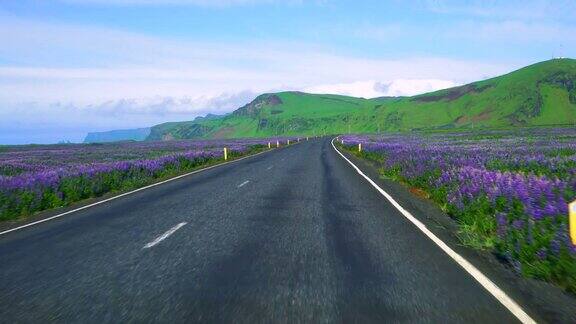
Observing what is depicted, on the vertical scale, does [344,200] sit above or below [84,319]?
below

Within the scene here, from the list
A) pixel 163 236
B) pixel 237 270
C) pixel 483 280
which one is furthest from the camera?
pixel 163 236

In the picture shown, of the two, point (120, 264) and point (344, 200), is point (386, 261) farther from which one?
point (344, 200)

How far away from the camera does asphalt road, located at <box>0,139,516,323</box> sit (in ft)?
16.4

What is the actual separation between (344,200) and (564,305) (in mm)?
8248

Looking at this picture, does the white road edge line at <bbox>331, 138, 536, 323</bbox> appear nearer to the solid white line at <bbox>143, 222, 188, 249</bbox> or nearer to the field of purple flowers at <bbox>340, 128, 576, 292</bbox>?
the field of purple flowers at <bbox>340, 128, 576, 292</bbox>

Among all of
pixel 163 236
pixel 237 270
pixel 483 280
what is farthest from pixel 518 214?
pixel 163 236

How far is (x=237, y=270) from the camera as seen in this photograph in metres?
6.45

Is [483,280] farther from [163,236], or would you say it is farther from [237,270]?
[163,236]

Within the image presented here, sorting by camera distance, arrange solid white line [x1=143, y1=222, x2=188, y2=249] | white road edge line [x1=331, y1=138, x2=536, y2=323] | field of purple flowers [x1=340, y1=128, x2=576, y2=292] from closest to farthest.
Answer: white road edge line [x1=331, y1=138, x2=536, y2=323] → field of purple flowers [x1=340, y1=128, x2=576, y2=292] → solid white line [x1=143, y1=222, x2=188, y2=249]

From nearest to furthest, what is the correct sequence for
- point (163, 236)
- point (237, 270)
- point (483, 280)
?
point (483, 280) → point (237, 270) → point (163, 236)

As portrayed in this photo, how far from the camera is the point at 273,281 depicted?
19.6ft

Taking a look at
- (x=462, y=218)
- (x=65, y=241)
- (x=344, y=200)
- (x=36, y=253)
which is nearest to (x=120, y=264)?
(x=36, y=253)

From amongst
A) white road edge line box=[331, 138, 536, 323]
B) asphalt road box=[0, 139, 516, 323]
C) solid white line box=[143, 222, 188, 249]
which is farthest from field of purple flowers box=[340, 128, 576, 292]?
solid white line box=[143, 222, 188, 249]

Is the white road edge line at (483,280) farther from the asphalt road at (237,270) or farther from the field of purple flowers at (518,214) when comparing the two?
the field of purple flowers at (518,214)
